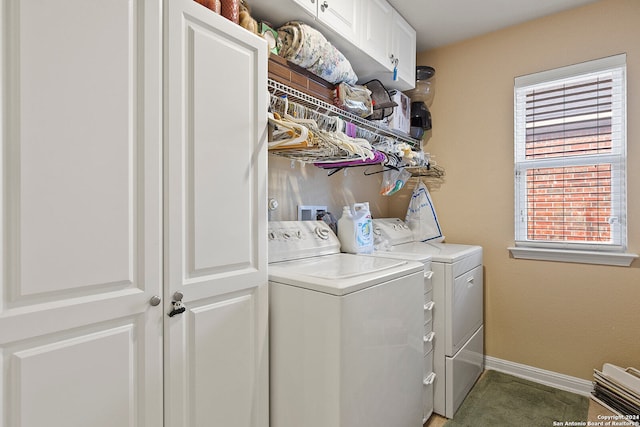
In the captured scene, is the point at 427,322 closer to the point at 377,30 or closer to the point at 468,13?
the point at 377,30

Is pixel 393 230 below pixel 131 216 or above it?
below

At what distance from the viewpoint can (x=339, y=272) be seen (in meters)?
1.41

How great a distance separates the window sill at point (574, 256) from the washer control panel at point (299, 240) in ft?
4.68

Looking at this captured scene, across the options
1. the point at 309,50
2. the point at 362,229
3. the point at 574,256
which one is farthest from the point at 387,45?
the point at 574,256

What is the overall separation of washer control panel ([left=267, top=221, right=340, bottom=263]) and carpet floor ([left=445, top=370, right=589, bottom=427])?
123 centimetres

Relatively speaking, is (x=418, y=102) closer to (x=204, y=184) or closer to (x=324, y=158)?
(x=324, y=158)

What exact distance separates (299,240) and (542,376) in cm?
202

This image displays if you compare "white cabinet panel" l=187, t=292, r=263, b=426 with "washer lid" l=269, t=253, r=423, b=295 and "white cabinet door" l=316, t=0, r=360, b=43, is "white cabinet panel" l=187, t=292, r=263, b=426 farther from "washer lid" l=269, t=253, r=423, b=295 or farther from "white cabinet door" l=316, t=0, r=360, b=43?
"white cabinet door" l=316, t=0, r=360, b=43

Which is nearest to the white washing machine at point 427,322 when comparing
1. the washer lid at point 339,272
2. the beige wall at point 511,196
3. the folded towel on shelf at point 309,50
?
the washer lid at point 339,272

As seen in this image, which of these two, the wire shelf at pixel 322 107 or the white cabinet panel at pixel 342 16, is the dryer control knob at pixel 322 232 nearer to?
the wire shelf at pixel 322 107

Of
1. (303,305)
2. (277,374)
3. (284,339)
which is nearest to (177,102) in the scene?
(303,305)

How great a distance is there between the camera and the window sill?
2113mm

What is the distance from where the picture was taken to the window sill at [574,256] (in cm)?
211

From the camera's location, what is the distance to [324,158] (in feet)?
6.18
